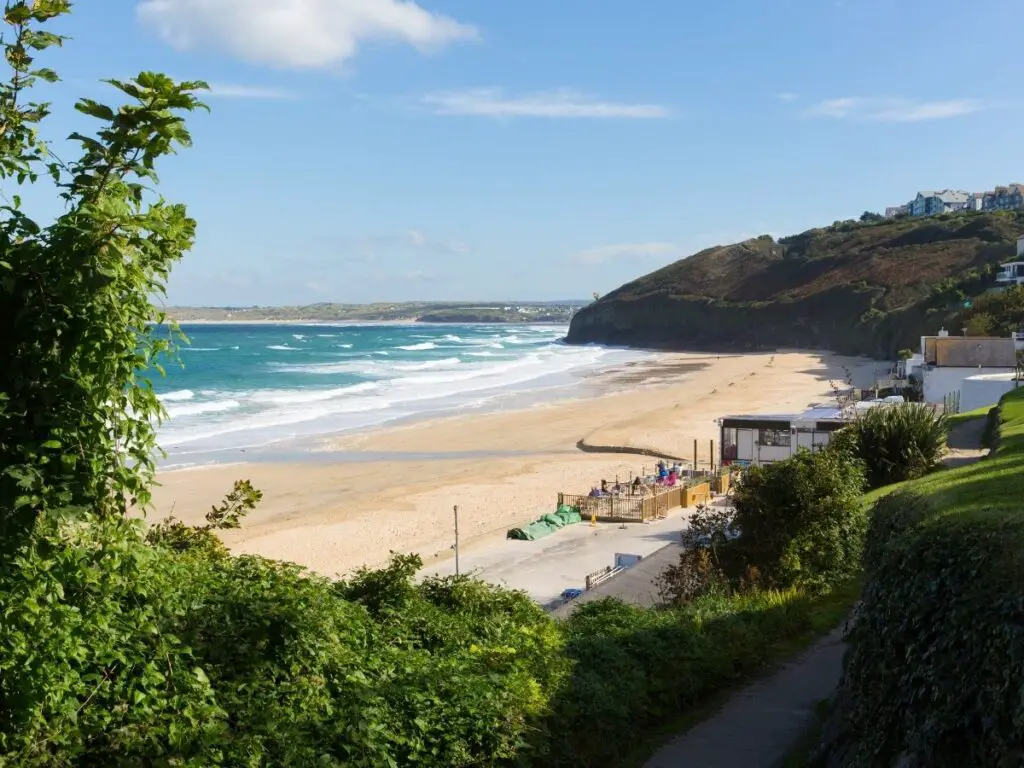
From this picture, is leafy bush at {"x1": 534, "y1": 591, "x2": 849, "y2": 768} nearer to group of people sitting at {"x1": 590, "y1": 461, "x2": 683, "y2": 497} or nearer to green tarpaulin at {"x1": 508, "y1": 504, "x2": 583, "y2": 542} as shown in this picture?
green tarpaulin at {"x1": 508, "y1": 504, "x2": 583, "y2": 542}

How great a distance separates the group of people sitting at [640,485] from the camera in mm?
23906

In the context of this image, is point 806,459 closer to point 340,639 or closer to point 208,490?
point 340,639

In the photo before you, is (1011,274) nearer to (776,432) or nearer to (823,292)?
(823,292)

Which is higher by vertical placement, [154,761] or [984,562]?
[984,562]

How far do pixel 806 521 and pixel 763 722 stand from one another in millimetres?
3994

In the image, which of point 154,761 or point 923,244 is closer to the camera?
point 154,761

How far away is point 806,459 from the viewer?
1118 centimetres

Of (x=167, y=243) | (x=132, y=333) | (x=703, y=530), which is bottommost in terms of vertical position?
(x=703, y=530)

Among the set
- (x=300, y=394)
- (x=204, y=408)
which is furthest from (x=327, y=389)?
(x=204, y=408)

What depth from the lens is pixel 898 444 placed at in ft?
46.8

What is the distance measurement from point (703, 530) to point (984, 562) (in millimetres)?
7612

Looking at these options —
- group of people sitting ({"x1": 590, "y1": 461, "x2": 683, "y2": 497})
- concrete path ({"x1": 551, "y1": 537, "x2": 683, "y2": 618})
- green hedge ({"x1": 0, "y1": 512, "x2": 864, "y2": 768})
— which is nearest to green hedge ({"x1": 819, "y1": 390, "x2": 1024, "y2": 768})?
green hedge ({"x1": 0, "y1": 512, "x2": 864, "y2": 768})

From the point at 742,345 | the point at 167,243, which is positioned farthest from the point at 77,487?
the point at 742,345

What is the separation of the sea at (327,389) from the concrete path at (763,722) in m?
10.7
